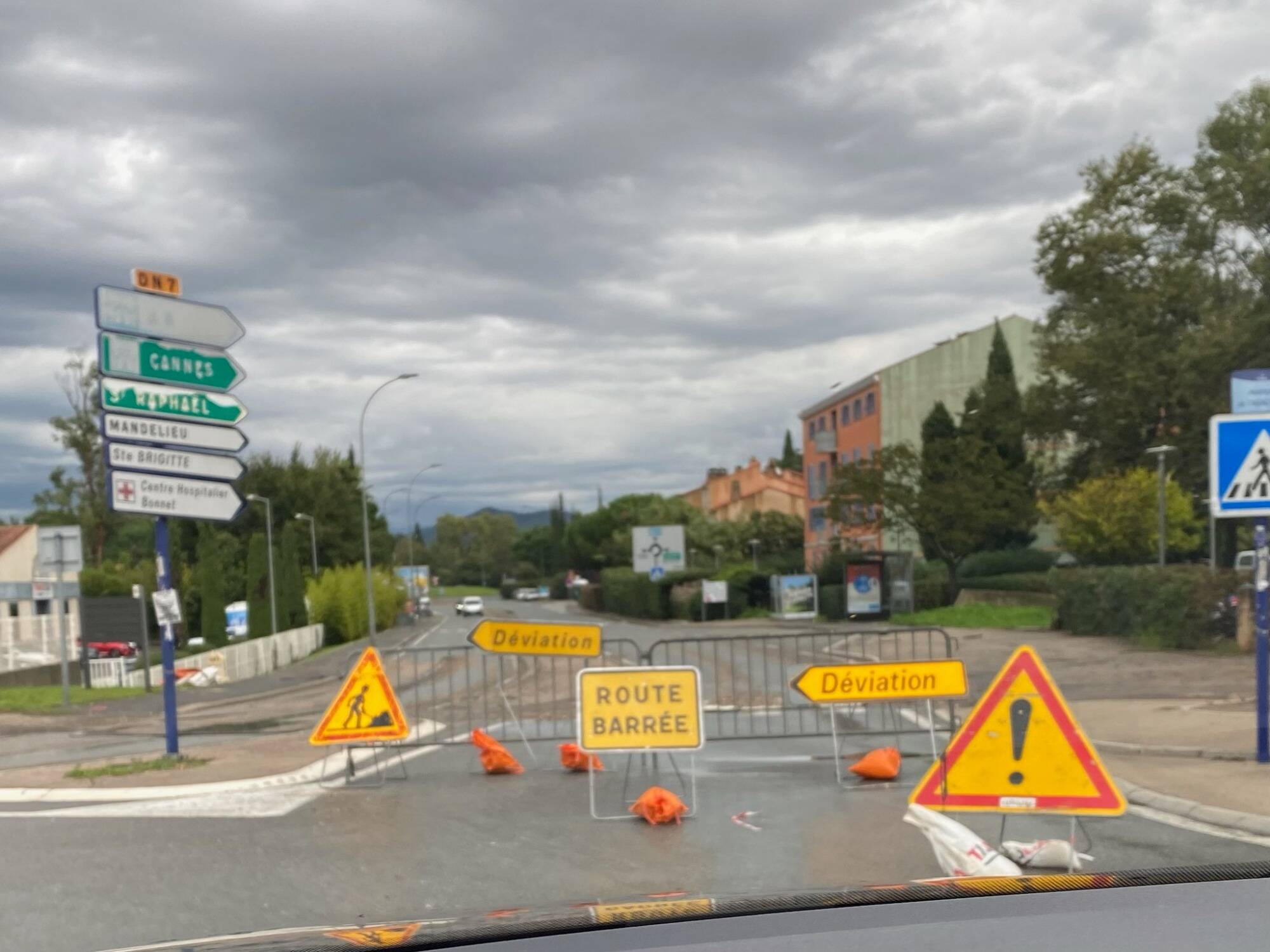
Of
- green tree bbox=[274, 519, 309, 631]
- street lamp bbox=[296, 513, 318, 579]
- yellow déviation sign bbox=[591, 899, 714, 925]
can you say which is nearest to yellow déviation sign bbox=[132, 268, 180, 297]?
yellow déviation sign bbox=[591, 899, 714, 925]

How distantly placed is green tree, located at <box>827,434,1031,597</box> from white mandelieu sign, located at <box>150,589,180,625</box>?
155 feet

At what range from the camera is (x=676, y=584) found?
7188 cm

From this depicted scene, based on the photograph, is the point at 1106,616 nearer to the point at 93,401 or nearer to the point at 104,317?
the point at 104,317

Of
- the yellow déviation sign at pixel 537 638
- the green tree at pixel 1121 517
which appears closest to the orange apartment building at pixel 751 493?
the green tree at pixel 1121 517

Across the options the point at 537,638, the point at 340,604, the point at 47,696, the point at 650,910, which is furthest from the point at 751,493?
the point at 650,910

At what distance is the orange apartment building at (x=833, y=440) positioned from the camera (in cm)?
7931

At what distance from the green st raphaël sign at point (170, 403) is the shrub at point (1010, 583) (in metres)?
46.1

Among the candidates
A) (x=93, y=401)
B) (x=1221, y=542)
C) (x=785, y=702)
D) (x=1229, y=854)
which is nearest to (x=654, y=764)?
(x=785, y=702)

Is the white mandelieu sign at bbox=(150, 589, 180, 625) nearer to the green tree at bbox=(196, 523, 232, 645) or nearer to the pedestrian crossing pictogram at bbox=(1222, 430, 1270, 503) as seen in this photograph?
the pedestrian crossing pictogram at bbox=(1222, 430, 1270, 503)

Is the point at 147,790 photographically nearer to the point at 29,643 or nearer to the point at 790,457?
the point at 29,643

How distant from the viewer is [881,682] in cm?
1190

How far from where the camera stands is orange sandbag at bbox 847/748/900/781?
11086mm

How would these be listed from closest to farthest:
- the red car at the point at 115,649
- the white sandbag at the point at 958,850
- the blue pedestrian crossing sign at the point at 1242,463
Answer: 1. the white sandbag at the point at 958,850
2. the blue pedestrian crossing sign at the point at 1242,463
3. the red car at the point at 115,649

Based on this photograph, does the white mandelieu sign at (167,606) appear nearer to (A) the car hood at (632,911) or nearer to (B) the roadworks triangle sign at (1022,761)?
(B) the roadworks triangle sign at (1022,761)
